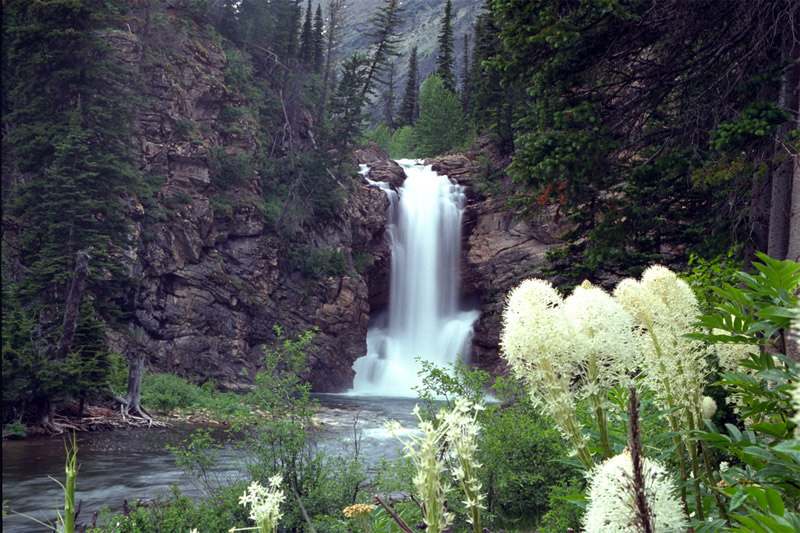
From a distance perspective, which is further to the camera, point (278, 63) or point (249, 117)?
point (278, 63)

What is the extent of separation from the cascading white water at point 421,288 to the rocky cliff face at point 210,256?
61.9 inches

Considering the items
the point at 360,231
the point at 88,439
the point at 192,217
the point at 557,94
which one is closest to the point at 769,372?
the point at 557,94

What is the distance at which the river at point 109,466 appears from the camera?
32.9ft

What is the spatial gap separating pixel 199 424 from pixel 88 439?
3862 mm

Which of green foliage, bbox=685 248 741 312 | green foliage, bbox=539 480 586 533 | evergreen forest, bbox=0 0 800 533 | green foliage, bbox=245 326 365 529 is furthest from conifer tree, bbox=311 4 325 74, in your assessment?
green foliage, bbox=539 480 586 533

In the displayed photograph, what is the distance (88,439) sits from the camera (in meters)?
15.3

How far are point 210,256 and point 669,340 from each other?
27.9 metres

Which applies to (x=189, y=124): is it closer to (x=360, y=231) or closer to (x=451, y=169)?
(x=360, y=231)

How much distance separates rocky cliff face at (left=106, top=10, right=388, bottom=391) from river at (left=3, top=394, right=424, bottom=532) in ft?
29.9

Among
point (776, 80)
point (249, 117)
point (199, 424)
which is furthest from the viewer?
point (249, 117)

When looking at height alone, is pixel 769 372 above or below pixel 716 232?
below

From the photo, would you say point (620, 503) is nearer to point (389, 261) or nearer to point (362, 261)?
point (362, 261)

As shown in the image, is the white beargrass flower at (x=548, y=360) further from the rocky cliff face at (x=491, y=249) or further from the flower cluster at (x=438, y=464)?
the rocky cliff face at (x=491, y=249)

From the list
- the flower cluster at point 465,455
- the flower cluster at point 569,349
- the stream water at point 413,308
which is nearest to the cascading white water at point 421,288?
the stream water at point 413,308
